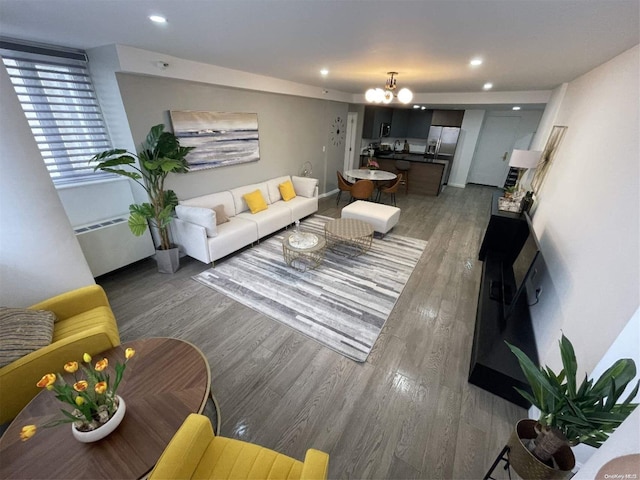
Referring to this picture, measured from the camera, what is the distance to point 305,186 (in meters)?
5.30

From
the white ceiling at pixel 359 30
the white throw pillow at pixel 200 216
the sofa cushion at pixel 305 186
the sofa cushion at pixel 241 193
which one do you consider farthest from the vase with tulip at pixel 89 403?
the sofa cushion at pixel 305 186

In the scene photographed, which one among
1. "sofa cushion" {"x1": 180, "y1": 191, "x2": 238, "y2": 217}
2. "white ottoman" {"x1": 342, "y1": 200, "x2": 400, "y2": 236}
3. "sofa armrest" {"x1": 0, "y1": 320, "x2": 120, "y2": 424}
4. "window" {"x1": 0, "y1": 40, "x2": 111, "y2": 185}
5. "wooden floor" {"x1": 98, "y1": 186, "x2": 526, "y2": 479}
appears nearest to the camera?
"sofa armrest" {"x1": 0, "y1": 320, "x2": 120, "y2": 424}

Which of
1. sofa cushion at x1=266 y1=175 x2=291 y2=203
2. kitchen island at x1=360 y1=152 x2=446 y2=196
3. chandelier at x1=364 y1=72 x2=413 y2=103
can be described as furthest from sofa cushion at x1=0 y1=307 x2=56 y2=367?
kitchen island at x1=360 y1=152 x2=446 y2=196

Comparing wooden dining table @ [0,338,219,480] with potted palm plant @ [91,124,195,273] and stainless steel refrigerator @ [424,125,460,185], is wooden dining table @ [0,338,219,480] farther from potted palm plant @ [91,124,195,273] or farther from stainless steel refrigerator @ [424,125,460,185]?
stainless steel refrigerator @ [424,125,460,185]

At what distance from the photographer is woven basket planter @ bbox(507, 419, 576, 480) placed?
1180 millimetres

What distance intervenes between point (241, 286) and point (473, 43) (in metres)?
3.35

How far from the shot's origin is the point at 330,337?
2.48 metres

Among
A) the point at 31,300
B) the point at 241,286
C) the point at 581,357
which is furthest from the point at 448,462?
the point at 31,300

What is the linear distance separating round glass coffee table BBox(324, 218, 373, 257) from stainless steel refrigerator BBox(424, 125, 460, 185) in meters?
5.36

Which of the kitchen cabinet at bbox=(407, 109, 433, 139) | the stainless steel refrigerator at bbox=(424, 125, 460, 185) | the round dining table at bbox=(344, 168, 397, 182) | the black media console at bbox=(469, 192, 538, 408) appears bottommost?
the black media console at bbox=(469, 192, 538, 408)

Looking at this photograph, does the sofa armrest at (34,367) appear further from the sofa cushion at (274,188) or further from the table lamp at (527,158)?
the table lamp at (527,158)

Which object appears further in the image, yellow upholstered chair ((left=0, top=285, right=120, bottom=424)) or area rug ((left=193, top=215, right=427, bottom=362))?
area rug ((left=193, top=215, right=427, bottom=362))

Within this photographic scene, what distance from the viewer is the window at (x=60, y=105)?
252cm

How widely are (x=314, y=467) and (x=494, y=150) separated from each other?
988 centimetres
